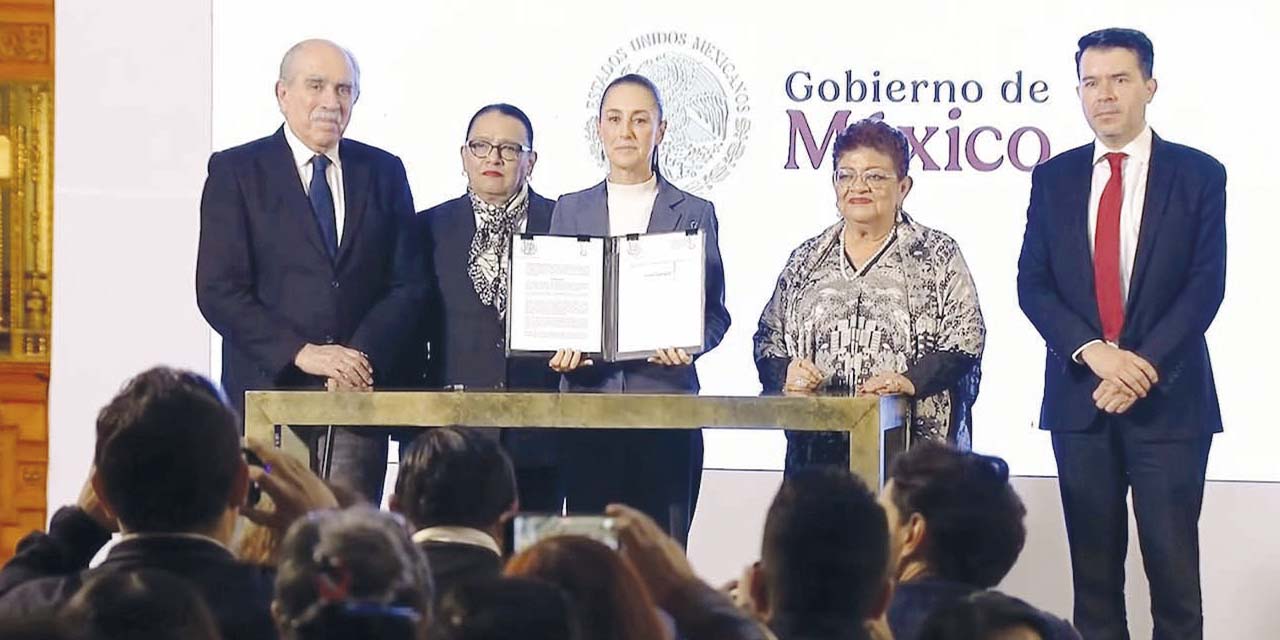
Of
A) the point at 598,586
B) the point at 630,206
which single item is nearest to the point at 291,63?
the point at 630,206

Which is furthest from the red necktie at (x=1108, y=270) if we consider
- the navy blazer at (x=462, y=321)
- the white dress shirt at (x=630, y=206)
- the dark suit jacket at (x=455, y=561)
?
the dark suit jacket at (x=455, y=561)

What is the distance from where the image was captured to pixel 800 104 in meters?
5.50

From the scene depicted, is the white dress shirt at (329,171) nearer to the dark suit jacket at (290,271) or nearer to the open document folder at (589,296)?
the dark suit jacket at (290,271)

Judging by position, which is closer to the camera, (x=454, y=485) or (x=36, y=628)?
(x=36, y=628)

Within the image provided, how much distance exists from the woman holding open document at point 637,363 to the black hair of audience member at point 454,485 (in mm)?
1563

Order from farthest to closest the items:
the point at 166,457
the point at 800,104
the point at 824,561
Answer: the point at 800,104
the point at 166,457
the point at 824,561

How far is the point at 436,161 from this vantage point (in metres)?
5.52

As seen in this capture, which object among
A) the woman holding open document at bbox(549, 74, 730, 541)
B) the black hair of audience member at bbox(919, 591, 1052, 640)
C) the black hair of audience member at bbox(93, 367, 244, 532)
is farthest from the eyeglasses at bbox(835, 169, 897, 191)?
the black hair of audience member at bbox(93, 367, 244, 532)

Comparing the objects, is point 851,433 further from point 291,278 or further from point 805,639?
point 805,639

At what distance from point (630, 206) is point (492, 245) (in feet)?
1.13

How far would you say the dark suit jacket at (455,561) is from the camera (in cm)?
274

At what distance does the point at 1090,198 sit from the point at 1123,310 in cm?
30

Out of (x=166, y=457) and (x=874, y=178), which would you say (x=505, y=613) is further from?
(x=874, y=178)

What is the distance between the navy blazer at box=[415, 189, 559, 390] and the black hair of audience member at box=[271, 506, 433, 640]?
2.56 metres
